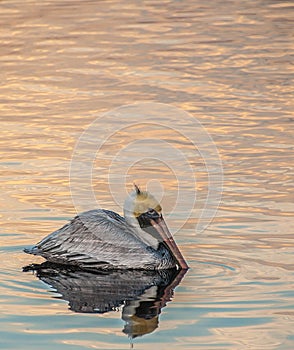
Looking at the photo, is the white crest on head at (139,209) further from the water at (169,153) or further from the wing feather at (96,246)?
the water at (169,153)

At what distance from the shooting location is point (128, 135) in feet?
44.8

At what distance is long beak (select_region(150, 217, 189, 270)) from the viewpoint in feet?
30.3

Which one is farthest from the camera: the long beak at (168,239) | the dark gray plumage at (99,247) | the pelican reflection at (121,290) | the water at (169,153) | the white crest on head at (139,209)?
the white crest on head at (139,209)

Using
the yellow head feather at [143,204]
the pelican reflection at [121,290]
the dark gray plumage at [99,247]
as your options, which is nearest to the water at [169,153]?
the pelican reflection at [121,290]

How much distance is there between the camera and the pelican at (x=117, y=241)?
945 cm

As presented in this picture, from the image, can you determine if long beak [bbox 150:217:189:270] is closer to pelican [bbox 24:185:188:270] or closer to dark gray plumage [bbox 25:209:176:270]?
pelican [bbox 24:185:188:270]

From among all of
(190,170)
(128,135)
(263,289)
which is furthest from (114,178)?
(263,289)

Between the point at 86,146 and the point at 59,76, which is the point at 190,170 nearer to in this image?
the point at 86,146

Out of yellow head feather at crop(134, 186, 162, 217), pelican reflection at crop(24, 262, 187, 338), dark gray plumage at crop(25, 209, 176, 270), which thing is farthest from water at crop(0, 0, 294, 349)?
yellow head feather at crop(134, 186, 162, 217)

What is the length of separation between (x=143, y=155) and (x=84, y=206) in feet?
6.31

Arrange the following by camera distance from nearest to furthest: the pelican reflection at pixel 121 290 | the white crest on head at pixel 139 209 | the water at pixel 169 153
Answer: the water at pixel 169 153, the pelican reflection at pixel 121 290, the white crest on head at pixel 139 209

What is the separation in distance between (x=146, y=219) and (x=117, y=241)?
0.98 feet

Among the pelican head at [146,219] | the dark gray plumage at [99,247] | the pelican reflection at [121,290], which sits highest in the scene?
the pelican head at [146,219]

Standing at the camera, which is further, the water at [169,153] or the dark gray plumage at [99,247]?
the dark gray plumage at [99,247]
